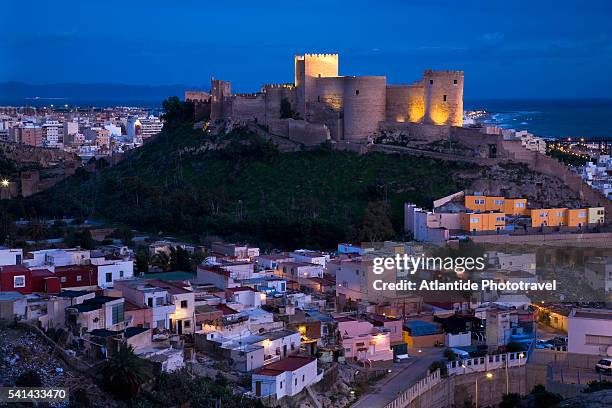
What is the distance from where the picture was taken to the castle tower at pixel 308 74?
30656mm

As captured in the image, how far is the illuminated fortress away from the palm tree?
17.8 meters

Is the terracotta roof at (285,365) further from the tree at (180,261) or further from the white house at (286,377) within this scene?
the tree at (180,261)

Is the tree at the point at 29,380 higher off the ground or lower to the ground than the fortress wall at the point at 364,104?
lower

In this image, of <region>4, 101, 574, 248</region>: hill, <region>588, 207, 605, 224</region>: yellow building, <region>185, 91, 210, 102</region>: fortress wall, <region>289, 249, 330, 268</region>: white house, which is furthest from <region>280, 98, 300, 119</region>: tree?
<region>588, 207, 605, 224</region>: yellow building

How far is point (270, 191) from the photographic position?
2838 centimetres

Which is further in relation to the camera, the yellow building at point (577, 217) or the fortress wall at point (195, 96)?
the fortress wall at point (195, 96)

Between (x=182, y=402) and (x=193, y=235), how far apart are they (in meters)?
14.1

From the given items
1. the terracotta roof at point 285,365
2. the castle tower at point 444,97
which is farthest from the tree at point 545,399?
the castle tower at point 444,97

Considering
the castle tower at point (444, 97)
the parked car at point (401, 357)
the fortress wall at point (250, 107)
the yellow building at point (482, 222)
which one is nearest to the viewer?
the parked car at point (401, 357)

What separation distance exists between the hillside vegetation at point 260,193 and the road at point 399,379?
7460 mm

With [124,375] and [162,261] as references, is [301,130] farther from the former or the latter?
[124,375]

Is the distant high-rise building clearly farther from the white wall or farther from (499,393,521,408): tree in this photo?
(499,393,521,408): tree

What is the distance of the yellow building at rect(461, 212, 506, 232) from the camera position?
2336cm

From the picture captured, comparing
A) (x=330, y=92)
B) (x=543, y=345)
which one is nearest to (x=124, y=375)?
(x=543, y=345)
